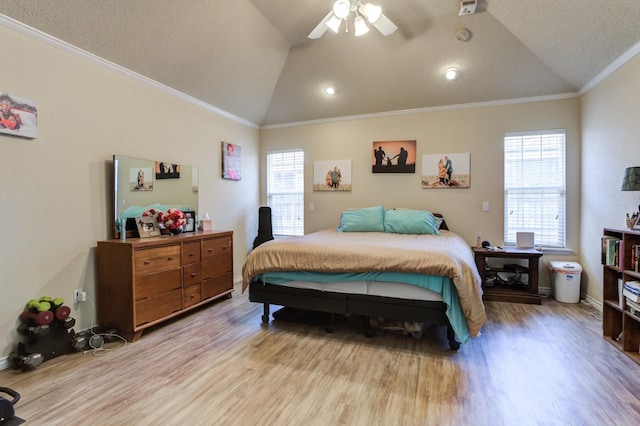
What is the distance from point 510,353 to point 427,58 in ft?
10.8

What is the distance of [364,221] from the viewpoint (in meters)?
4.02

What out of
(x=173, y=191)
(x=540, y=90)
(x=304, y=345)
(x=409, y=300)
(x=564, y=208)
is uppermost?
(x=540, y=90)

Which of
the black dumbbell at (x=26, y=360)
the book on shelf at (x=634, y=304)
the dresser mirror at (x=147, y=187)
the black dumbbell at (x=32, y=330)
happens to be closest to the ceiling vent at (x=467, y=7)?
the book on shelf at (x=634, y=304)

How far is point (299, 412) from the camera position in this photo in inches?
66.7

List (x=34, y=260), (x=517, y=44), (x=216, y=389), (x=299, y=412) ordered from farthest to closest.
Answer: (x=517, y=44) → (x=34, y=260) → (x=216, y=389) → (x=299, y=412)

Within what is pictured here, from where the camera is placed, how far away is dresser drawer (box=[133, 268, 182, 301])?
260 cm

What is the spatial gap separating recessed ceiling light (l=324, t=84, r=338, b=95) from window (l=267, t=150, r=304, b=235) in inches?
43.8

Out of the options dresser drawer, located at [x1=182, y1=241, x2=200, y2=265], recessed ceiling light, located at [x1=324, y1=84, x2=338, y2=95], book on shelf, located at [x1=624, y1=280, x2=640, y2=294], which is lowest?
book on shelf, located at [x1=624, y1=280, x2=640, y2=294]

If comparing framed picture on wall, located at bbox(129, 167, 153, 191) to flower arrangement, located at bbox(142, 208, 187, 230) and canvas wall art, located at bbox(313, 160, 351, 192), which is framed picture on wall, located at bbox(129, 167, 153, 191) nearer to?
flower arrangement, located at bbox(142, 208, 187, 230)

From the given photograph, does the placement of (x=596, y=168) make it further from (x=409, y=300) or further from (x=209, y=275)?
(x=209, y=275)

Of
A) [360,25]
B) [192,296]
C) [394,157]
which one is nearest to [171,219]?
[192,296]

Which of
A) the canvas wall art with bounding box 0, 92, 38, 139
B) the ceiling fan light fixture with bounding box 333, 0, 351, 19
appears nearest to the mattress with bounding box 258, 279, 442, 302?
the ceiling fan light fixture with bounding box 333, 0, 351, 19

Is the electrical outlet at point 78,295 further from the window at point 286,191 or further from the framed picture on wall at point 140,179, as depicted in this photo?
the window at point 286,191

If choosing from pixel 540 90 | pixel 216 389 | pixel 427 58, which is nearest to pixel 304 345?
pixel 216 389
